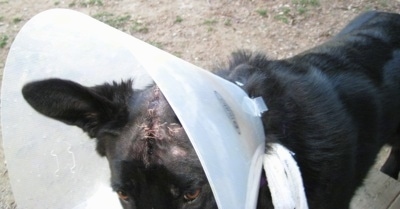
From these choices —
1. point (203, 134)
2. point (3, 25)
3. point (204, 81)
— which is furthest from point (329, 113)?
point (3, 25)

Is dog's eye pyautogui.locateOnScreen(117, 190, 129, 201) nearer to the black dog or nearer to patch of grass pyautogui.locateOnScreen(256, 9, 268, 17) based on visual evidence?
the black dog

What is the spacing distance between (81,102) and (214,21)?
3.42 m

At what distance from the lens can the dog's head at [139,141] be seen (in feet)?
5.92

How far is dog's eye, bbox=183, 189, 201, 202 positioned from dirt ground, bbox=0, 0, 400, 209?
2.89 m

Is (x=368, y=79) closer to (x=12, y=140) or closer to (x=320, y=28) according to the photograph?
(x=12, y=140)

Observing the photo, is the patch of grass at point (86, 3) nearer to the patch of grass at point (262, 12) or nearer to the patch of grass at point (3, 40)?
the patch of grass at point (3, 40)

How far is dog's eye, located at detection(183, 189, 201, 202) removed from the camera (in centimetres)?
181

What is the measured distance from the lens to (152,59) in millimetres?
1507

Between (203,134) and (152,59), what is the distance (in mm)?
284

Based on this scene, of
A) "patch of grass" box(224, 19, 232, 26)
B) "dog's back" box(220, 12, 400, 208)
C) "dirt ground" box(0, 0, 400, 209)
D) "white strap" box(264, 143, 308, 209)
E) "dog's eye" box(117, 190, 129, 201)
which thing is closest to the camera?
"white strap" box(264, 143, 308, 209)

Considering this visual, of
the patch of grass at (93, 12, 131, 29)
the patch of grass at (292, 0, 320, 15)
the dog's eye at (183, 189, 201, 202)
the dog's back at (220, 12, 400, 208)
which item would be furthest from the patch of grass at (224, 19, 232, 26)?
the dog's eye at (183, 189, 201, 202)

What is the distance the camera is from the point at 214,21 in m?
5.16

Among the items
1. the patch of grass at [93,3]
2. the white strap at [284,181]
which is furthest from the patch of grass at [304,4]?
the white strap at [284,181]

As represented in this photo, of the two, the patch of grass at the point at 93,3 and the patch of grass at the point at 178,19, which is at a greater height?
the patch of grass at the point at 178,19
